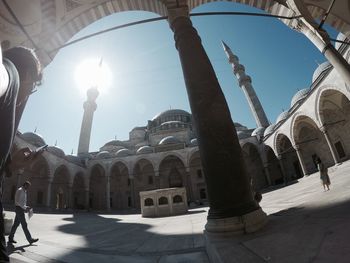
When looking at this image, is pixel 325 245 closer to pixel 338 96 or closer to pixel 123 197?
pixel 338 96

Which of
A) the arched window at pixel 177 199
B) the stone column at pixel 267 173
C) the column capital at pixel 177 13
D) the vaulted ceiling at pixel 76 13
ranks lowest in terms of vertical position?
the arched window at pixel 177 199

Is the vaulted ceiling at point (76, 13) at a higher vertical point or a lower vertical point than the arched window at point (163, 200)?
higher

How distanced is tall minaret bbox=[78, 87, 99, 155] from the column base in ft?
94.0

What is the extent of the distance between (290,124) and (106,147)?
2706cm

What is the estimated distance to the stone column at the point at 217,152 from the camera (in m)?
2.29

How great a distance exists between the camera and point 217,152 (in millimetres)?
2619

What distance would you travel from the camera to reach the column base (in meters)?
2.18

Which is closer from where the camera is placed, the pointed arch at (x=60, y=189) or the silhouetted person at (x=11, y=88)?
the silhouetted person at (x=11, y=88)

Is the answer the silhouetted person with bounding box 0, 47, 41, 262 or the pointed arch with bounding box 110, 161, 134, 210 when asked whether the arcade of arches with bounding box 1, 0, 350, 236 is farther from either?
the pointed arch with bounding box 110, 161, 134, 210

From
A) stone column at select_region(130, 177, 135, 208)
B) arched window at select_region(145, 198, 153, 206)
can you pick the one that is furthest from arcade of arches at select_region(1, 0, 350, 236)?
stone column at select_region(130, 177, 135, 208)

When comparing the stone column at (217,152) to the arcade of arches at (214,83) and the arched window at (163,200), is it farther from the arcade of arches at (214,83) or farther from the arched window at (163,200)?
the arched window at (163,200)

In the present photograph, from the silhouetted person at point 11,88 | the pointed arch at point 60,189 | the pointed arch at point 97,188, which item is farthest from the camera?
the pointed arch at point 97,188

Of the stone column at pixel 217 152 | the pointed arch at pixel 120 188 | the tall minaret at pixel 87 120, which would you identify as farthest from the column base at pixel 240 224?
the tall minaret at pixel 87 120

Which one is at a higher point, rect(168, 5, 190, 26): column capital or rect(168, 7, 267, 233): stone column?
rect(168, 5, 190, 26): column capital
